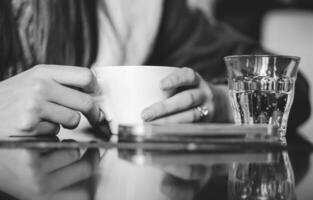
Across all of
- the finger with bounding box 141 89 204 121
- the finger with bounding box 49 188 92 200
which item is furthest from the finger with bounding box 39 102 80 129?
the finger with bounding box 49 188 92 200

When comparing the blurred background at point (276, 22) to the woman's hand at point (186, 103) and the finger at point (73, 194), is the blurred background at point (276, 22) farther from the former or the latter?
the finger at point (73, 194)

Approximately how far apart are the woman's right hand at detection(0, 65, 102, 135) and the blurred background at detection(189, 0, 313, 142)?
2.42m

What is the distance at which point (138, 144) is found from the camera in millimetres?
453

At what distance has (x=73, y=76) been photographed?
0.61 m

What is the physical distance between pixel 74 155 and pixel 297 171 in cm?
20

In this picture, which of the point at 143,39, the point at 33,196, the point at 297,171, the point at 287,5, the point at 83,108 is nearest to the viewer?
the point at 33,196

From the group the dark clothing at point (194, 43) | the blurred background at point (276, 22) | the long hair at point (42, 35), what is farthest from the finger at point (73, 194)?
the blurred background at point (276, 22)

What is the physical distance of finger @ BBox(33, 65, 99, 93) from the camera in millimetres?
601

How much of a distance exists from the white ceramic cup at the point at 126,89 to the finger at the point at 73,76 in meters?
0.02

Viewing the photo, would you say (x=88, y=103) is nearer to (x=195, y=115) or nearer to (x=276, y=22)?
(x=195, y=115)

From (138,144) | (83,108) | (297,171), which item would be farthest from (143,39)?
(297,171)

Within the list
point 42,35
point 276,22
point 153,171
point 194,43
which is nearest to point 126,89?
point 153,171

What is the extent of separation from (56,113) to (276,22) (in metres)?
2.74

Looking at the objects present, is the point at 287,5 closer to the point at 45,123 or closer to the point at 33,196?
the point at 45,123
